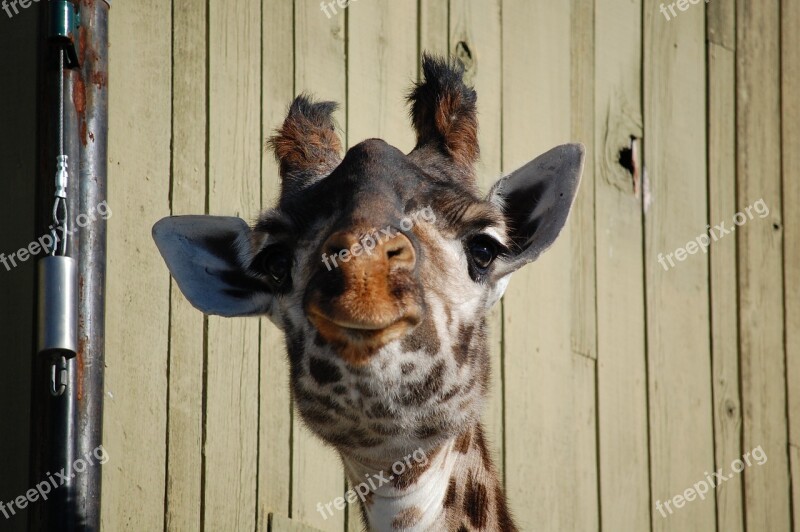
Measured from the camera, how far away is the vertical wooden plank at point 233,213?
4.26 metres

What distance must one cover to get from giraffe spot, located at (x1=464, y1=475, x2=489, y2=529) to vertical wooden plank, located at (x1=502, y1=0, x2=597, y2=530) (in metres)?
1.34

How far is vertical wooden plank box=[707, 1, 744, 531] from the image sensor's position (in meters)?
5.89

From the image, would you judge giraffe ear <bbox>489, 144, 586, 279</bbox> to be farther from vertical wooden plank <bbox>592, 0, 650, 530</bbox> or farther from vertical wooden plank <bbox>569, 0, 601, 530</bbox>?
vertical wooden plank <bbox>592, 0, 650, 530</bbox>

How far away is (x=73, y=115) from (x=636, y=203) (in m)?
2.94

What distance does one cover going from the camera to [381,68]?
4.96 m

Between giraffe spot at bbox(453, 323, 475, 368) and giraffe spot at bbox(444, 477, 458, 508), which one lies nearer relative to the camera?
giraffe spot at bbox(453, 323, 475, 368)

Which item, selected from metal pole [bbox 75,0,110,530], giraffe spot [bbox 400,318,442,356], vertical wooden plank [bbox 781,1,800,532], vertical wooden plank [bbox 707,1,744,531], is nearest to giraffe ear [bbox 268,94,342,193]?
metal pole [bbox 75,0,110,530]

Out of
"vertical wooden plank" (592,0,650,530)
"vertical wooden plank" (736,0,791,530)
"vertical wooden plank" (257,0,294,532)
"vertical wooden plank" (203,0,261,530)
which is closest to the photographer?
"vertical wooden plank" (203,0,261,530)

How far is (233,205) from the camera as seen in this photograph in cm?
446

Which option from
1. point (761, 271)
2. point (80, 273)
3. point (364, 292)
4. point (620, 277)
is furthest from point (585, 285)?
point (364, 292)

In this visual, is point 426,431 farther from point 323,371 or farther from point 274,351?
point 274,351

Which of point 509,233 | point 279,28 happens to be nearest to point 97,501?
point 509,233

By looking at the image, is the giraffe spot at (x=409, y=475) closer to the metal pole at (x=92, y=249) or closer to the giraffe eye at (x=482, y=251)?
the giraffe eye at (x=482, y=251)

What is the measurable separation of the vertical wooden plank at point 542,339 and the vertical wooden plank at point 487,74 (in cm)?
5
